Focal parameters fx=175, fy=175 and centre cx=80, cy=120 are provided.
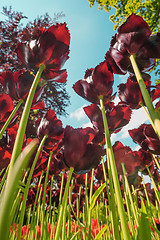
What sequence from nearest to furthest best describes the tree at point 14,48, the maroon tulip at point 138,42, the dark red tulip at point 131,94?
the maroon tulip at point 138,42, the dark red tulip at point 131,94, the tree at point 14,48

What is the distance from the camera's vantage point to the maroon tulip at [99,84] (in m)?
0.48

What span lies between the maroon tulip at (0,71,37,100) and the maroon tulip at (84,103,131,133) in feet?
0.58

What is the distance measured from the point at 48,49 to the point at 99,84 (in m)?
0.16

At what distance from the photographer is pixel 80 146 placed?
1.52 ft

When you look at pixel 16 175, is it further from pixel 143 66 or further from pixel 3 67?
pixel 3 67

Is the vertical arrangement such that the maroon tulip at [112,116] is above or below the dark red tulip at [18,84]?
below

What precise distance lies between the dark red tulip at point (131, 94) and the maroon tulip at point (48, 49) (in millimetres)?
212

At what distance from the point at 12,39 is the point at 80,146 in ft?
15.2

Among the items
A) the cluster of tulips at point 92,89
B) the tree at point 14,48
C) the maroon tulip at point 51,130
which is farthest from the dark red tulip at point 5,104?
the tree at point 14,48

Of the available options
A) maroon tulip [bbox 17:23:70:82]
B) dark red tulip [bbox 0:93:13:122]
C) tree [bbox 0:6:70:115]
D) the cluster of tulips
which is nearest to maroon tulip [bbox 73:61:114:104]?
the cluster of tulips

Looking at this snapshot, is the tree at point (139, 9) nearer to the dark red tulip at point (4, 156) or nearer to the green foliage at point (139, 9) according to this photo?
the green foliage at point (139, 9)

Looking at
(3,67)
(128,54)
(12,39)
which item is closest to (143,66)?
(128,54)

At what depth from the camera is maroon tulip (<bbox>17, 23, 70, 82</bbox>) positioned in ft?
1.31

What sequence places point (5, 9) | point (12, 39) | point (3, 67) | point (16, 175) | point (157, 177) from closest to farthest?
point (16, 175), point (157, 177), point (3, 67), point (12, 39), point (5, 9)
